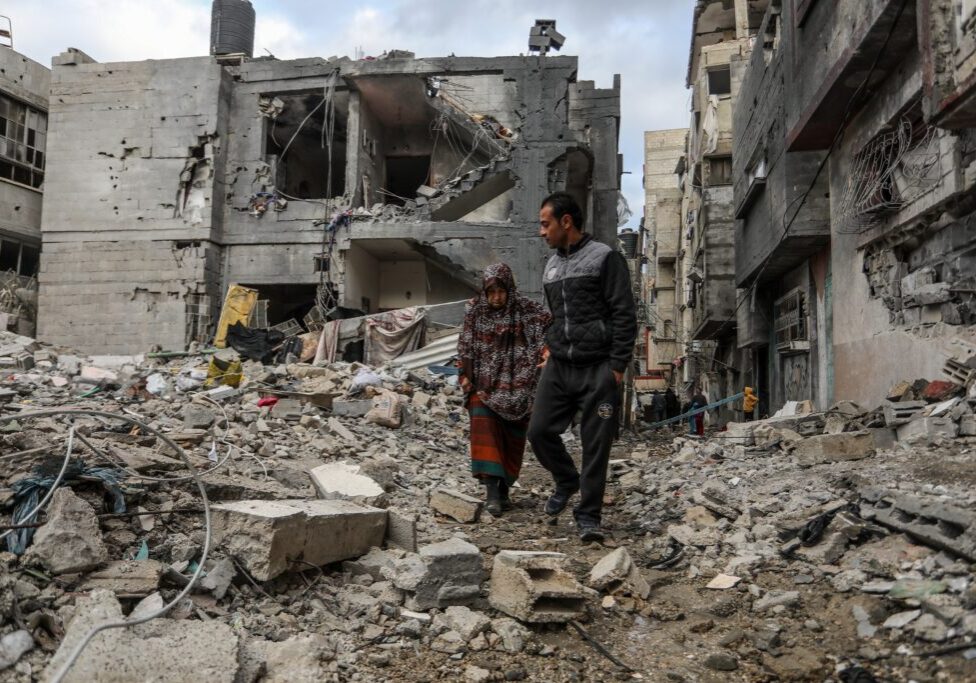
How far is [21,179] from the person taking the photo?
58.9 ft

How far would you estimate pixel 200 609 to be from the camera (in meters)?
2.28

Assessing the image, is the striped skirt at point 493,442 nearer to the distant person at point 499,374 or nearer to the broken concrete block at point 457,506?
the distant person at point 499,374

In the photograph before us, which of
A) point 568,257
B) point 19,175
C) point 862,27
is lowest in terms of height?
point 568,257

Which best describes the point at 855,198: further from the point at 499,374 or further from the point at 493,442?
the point at 493,442

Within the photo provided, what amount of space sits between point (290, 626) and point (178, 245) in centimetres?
1664

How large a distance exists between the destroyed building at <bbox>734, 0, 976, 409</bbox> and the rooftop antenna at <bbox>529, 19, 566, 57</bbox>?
224 inches

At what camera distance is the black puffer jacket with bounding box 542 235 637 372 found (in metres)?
3.67

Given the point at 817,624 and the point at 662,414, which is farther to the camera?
the point at 662,414

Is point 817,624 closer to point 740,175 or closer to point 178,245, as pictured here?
point 740,175

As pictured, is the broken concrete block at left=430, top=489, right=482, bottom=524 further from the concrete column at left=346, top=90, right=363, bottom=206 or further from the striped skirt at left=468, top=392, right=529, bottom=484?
the concrete column at left=346, top=90, right=363, bottom=206

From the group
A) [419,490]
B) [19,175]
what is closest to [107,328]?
[19,175]

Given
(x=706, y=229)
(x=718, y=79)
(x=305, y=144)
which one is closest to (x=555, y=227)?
(x=706, y=229)

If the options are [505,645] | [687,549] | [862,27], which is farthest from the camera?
[862,27]

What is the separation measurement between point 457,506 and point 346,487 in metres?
0.70
